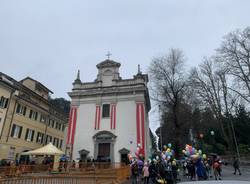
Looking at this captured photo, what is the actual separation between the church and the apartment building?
6.38m

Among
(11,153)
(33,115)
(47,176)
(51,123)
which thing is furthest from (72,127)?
(47,176)

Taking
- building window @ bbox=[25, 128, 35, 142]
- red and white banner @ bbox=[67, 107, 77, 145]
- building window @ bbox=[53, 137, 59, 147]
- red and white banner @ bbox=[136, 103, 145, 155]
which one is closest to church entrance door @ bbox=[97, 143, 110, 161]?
red and white banner @ bbox=[67, 107, 77, 145]

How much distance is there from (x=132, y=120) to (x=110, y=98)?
181 inches

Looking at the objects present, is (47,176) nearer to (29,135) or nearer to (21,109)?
(21,109)

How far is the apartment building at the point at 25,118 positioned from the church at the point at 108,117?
638 centimetres

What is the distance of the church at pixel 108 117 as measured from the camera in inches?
1070

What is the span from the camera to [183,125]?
2958 centimetres

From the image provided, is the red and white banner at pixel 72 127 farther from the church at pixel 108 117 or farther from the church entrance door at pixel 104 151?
the church entrance door at pixel 104 151

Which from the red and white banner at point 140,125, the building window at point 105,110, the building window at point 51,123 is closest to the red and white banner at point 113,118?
the building window at point 105,110

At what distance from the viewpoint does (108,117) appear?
28812 mm

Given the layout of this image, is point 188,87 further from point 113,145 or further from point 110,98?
point 113,145

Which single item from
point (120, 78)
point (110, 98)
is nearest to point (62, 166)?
point (110, 98)

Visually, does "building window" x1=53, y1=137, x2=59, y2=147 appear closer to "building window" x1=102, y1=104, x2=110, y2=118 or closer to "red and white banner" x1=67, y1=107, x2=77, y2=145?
"red and white banner" x1=67, y1=107, x2=77, y2=145

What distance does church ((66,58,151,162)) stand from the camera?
89.1 ft
